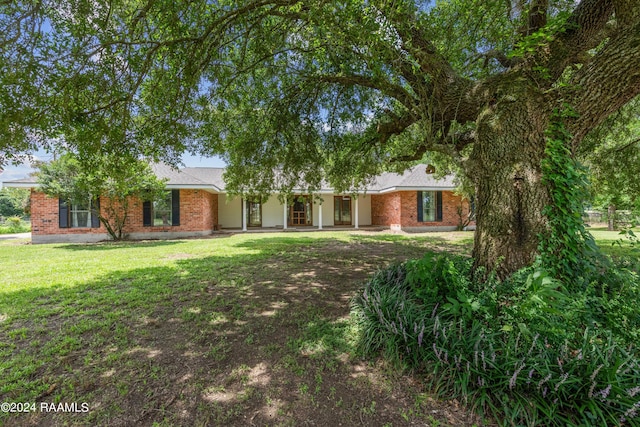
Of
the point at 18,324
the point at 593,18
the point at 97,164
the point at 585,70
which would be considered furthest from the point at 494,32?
the point at 18,324

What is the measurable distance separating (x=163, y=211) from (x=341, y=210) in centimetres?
1098

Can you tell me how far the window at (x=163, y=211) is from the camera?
1316 cm

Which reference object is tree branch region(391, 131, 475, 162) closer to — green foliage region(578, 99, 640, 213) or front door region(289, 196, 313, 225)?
green foliage region(578, 99, 640, 213)

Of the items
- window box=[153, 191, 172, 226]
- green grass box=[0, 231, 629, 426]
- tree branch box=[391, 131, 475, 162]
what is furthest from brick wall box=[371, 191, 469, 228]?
window box=[153, 191, 172, 226]

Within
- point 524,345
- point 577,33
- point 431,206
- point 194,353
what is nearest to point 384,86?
point 577,33

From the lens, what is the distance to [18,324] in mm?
3514

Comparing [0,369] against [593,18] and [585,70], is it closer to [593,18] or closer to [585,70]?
[585,70]

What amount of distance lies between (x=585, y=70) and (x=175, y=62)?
5409mm

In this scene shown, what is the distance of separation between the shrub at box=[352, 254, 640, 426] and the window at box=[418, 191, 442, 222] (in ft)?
43.8

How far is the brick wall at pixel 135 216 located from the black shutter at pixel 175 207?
0.43 feet

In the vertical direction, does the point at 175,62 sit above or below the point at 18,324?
above

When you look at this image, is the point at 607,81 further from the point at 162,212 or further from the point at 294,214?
the point at 294,214

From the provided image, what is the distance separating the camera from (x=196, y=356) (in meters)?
2.80

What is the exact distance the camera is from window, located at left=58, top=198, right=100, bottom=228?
484 inches
